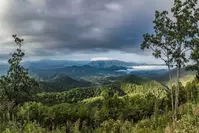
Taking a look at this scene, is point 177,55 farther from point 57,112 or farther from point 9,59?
point 57,112

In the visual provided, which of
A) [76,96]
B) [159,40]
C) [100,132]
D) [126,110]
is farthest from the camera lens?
[76,96]

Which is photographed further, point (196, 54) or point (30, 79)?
point (30, 79)

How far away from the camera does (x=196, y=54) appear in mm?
34219

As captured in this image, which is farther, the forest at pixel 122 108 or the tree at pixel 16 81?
the tree at pixel 16 81

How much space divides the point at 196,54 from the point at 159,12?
6.47 metres

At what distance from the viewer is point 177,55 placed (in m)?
35.4

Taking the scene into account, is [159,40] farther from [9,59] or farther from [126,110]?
[126,110]

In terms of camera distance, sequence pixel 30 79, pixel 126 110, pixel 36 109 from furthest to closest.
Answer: pixel 126 110
pixel 36 109
pixel 30 79

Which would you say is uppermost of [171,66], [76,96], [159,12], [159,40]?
[159,12]


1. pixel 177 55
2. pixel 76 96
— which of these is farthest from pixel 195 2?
pixel 76 96

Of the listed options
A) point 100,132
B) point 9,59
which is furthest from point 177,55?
point 9,59

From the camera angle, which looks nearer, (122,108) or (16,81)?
(16,81)

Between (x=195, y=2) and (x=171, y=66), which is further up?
(x=195, y=2)

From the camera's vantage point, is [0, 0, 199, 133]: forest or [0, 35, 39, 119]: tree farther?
[0, 35, 39, 119]: tree
